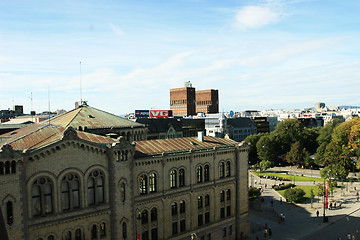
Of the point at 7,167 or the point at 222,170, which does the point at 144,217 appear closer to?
the point at 222,170

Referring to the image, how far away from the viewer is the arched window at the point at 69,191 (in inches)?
1444

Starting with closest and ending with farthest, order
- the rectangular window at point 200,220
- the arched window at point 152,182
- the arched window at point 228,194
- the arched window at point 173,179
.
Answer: the arched window at point 152,182
the arched window at point 173,179
the rectangular window at point 200,220
the arched window at point 228,194

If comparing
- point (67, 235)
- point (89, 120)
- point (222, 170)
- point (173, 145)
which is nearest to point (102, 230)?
point (67, 235)

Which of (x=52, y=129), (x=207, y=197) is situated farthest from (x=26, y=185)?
(x=207, y=197)

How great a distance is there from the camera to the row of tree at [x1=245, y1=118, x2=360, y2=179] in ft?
338

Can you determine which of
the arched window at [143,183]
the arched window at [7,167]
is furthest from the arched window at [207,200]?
the arched window at [7,167]

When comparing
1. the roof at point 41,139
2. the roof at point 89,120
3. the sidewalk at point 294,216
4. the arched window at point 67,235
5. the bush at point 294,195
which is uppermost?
the roof at point 89,120

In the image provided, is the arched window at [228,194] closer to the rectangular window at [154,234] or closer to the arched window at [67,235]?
the rectangular window at [154,234]

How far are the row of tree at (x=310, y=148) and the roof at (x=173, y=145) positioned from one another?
42777 mm

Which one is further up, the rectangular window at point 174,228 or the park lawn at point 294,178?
the rectangular window at point 174,228

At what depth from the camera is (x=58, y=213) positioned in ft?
118

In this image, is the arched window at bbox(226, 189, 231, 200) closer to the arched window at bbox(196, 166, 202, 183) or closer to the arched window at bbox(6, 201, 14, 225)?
the arched window at bbox(196, 166, 202, 183)

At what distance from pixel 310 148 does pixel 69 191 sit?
133m

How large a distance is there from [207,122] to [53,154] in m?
143
